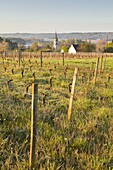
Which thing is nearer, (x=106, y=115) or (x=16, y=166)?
(x=16, y=166)

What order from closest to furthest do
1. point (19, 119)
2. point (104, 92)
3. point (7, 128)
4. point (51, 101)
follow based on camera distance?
1. point (7, 128)
2. point (19, 119)
3. point (51, 101)
4. point (104, 92)

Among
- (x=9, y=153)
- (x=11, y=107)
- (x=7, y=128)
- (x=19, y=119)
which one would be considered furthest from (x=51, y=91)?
(x=9, y=153)

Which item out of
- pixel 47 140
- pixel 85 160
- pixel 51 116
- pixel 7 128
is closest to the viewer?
pixel 85 160

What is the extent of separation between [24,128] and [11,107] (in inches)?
58.8

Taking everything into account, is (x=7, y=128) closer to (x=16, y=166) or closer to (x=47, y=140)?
(x=47, y=140)

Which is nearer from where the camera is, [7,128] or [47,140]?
[47,140]

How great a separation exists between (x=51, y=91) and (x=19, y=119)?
4.33 meters

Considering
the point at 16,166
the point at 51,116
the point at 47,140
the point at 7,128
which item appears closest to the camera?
the point at 16,166

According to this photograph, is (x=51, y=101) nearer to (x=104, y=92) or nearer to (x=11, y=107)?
(x=11, y=107)

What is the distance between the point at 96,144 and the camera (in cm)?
503

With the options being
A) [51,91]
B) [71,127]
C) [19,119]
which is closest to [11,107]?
[19,119]

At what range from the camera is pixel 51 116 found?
6551 mm

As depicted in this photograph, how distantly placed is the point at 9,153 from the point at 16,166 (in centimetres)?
50

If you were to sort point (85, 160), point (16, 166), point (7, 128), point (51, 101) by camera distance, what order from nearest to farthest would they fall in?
point (16, 166) → point (85, 160) → point (7, 128) → point (51, 101)
